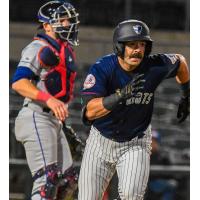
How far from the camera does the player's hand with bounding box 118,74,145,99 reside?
4.28 meters

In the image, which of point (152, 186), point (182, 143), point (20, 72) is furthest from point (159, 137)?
point (20, 72)

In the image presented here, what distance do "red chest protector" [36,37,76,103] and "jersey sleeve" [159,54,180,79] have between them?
0.83 meters

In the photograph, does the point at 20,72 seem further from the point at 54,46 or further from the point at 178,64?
the point at 178,64

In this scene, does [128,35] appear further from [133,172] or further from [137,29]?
[133,172]

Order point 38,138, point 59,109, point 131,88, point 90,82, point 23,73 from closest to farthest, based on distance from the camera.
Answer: point 131,88 → point 90,82 → point 59,109 → point 23,73 → point 38,138

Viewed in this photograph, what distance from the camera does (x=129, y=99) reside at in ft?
14.9

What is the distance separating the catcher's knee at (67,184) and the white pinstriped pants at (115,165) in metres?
0.65

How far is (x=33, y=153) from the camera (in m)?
5.14

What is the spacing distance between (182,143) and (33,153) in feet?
10.8

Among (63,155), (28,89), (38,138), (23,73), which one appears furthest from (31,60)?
(63,155)

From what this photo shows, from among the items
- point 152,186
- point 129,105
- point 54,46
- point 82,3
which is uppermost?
point 82,3

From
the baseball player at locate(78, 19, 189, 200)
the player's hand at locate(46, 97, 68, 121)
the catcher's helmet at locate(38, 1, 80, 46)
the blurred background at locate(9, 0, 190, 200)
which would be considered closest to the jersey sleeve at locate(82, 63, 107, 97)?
the baseball player at locate(78, 19, 189, 200)

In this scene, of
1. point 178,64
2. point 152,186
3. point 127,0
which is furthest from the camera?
point 127,0

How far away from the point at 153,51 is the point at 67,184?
3.99m
